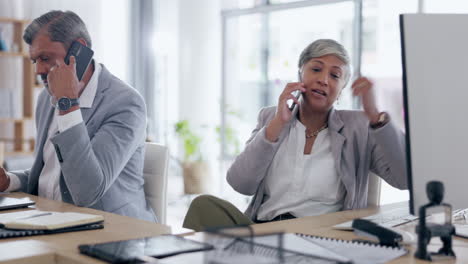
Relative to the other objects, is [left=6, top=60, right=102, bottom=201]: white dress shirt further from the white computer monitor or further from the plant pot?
the plant pot

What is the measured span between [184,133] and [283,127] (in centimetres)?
474

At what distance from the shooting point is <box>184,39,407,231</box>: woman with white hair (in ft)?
6.63

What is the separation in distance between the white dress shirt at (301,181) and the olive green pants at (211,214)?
0.22 m

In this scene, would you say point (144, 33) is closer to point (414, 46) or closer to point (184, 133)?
point (184, 133)

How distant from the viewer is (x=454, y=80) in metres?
1.22

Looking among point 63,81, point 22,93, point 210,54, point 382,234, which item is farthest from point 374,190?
point 22,93

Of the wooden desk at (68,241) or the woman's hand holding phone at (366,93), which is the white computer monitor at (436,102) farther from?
the wooden desk at (68,241)

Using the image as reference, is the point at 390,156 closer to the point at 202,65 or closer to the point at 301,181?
the point at 301,181

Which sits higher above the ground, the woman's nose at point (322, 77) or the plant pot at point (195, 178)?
the woman's nose at point (322, 77)

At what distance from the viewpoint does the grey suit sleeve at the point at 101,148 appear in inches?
73.9

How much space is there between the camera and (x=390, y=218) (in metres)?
1.63

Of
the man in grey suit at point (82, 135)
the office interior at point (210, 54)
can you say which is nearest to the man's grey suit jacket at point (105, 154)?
the man in grey suit at point (82, 135)

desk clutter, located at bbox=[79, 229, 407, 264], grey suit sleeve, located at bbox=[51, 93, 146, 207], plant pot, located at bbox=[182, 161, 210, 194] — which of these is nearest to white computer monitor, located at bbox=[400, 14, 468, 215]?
desk clutter, located at bbox=[79, 229, 407, 264]

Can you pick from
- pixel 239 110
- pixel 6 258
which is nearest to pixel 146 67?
pixel 239 110
